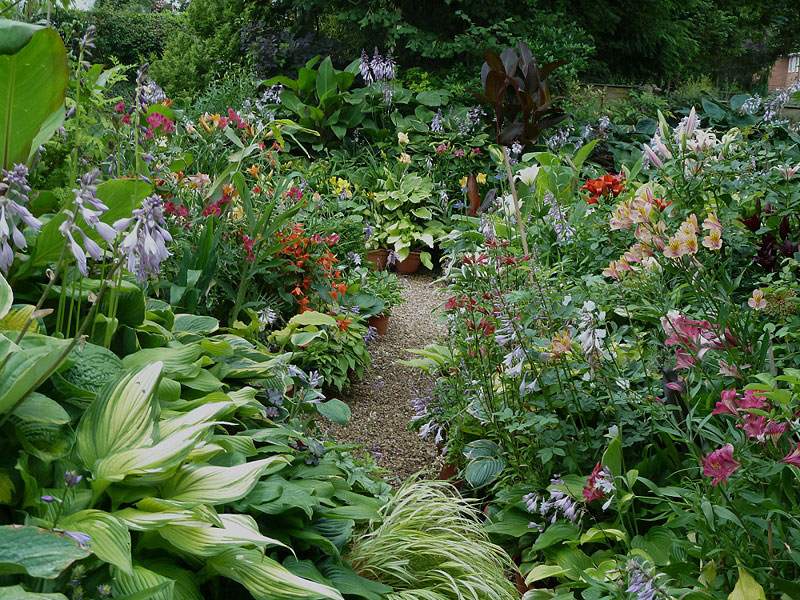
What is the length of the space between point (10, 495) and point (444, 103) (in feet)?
21.3

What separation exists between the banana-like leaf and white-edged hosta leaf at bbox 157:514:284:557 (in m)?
0.38

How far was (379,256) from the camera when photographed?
239 inches

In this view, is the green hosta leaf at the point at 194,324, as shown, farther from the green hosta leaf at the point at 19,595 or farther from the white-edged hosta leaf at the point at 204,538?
the green hosta leaf at the point at 19,595

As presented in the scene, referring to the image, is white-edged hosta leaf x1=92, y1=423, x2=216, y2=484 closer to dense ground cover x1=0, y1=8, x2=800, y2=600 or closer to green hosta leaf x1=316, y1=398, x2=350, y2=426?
dense ground cover x1=0, y1=8, x2=800, y2=600

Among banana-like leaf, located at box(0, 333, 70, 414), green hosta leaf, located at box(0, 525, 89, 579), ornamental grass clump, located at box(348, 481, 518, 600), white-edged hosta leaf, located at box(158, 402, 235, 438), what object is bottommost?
ornamental grass clump, located at box(348, 481, 518, 600)

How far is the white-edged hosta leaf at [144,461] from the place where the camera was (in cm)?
141

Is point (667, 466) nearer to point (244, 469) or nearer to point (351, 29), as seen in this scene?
point (244, 469)

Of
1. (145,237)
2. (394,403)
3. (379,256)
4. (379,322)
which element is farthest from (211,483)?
(379,256)

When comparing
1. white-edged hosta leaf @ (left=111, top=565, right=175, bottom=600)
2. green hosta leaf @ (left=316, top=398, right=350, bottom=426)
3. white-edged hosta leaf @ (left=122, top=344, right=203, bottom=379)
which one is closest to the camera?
white-edged hosta leaf @ (left=111, top=565, right=175, bottom=600)

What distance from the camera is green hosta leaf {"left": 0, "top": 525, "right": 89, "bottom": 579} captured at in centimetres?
113

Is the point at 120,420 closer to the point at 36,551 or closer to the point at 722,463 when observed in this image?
the point at 36,551

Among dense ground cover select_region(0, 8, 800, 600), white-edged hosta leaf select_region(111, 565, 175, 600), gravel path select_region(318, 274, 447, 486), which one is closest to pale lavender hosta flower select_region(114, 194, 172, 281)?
dense ground cover select_region(0, 8, 800, 600)

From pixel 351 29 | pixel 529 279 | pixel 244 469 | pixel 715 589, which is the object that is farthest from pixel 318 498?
pixel 351 29

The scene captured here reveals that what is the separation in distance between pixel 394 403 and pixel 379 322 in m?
0.89
